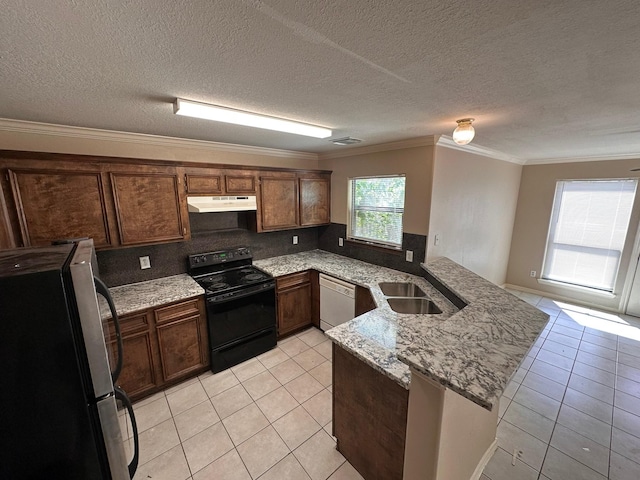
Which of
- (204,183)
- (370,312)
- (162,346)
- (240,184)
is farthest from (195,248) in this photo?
(370,312)

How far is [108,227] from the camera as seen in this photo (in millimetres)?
2230

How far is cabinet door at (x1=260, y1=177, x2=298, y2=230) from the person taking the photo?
3.16 m

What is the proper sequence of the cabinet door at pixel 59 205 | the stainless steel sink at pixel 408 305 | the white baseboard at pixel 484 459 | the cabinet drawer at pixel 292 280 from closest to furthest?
the white baseboard at pixel 484 459, the cabinet door at pixel 59 205, the stainless steel sink at pixel 408 305, the cabinet drawer at pixel 292 280

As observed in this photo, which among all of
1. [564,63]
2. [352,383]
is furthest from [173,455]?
[564,63]

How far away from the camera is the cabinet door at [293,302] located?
3.17 m

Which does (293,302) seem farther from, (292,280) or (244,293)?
(244,293)

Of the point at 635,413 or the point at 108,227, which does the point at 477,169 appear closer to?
the point at 635,413

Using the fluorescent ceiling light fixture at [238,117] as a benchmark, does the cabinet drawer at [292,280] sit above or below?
below

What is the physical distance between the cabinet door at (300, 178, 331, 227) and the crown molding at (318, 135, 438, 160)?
0.39m

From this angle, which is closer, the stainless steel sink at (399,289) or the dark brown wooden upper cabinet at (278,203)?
the stainless steel sink at (399,289)

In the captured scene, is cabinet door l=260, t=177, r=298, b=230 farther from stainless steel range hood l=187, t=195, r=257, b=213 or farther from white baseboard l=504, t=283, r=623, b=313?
white baseboard l=504, t=283, r=623, b=313

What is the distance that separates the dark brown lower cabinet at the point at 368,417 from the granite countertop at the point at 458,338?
0.40ft

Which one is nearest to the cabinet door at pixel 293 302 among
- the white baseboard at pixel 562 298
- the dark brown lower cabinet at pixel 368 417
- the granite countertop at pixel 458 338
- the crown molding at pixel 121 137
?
the granite countertop at pixel 458 338

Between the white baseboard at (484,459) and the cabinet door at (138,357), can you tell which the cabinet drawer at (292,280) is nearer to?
the cabinet door at (138,357)
